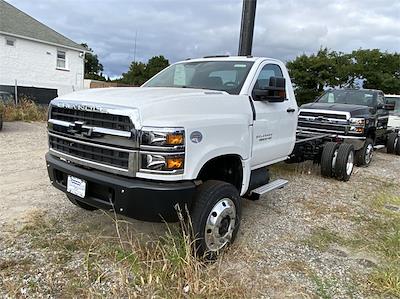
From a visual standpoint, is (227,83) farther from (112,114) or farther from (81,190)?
(81,190)

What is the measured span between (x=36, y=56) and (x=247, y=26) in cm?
1700

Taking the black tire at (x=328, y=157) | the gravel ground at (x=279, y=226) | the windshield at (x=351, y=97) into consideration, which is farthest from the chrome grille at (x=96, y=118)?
the windshield at (x=351, y=97)

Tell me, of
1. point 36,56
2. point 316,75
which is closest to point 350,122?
point 36,56

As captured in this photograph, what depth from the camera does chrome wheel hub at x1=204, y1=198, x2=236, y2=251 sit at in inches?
136

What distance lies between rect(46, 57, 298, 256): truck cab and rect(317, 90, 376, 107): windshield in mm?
6552

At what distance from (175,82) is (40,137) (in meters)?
7.12

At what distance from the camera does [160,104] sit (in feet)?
10.1

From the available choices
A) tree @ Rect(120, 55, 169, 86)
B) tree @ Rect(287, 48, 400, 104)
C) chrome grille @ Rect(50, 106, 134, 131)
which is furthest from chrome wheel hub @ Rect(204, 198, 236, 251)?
tree @ Rect(120, 55, 169, 86)

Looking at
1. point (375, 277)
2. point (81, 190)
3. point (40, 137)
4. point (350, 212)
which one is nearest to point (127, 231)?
point (81, 190)

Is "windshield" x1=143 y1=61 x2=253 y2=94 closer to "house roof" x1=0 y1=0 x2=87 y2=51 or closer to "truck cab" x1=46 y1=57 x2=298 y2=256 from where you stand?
"truck cab" x1=46 y1=57 x2=298 y2=256

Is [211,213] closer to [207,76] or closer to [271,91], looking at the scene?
[271,91]

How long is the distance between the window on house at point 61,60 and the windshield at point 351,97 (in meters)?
18.3

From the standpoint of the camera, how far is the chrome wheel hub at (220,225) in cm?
346

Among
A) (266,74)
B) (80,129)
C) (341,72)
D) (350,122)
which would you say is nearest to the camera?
(80,129)
